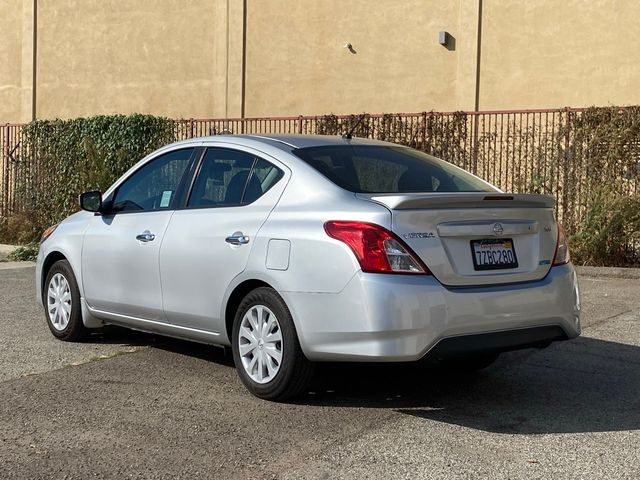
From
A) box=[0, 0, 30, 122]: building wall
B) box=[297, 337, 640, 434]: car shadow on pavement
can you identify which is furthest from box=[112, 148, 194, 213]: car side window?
box=[0, 0, 30, 122]: building wall

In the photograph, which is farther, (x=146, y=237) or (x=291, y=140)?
(x=146, y=237)

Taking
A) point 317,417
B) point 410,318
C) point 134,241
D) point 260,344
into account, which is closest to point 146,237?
point 134,241

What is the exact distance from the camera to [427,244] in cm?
500

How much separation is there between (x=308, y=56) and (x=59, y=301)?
41.8ft

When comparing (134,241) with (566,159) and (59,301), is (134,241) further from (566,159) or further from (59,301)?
(566,159)

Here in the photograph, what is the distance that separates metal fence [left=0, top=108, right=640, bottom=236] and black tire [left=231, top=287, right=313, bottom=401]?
282 inches

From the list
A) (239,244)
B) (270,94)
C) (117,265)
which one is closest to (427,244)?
(239,244)

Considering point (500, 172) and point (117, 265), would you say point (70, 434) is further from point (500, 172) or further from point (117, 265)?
point (500, 172)

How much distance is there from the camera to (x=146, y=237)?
252 inches

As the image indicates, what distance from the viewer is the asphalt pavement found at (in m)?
4.40

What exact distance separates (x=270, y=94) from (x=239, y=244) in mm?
14572

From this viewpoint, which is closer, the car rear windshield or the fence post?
the car rear windshield

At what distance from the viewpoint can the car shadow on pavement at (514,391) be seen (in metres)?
5.21

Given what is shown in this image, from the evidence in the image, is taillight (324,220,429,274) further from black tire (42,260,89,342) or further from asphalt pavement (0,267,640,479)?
black tire (42,260,89,342)
